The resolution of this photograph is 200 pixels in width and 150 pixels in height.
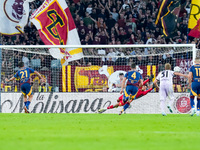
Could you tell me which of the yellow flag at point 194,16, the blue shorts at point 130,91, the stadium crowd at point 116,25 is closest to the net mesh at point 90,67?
the stadium crowd at point 116,25

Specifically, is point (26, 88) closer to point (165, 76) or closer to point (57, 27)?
point (57, 27)

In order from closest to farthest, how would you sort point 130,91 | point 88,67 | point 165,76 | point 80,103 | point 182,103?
point 130,91 → point 165,76 → point 182,103 → point 80,103 → point 88,67

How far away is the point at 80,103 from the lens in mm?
21625

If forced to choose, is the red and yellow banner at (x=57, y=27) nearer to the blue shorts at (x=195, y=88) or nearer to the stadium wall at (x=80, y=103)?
the stadium wall at (x=80, y=103)

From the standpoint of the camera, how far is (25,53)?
76.7 ft

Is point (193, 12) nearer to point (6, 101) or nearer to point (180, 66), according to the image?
point (180, 66)

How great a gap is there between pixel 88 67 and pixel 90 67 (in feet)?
0.30

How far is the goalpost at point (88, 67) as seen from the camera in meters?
21.8

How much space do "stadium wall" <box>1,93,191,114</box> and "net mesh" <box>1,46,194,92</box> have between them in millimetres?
326

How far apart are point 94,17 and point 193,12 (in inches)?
310

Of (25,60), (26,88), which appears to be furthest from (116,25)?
(26,88)

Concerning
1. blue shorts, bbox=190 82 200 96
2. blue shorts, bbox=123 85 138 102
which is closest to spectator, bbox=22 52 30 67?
blue shorts, bbox=123 85 138 102

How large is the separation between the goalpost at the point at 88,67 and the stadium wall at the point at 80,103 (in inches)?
2.5

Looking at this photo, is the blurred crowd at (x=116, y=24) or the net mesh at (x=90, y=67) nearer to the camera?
the net mesh at (x=90, y=67)
